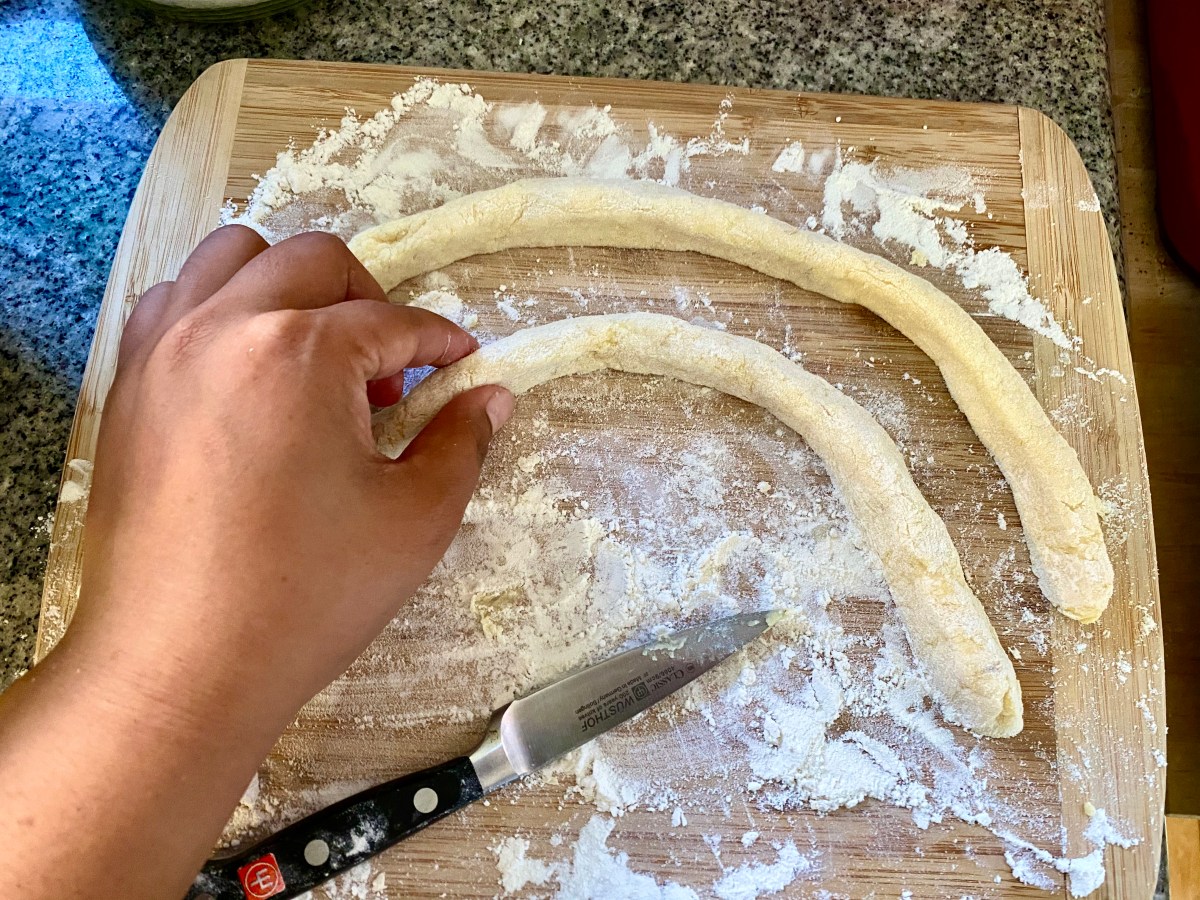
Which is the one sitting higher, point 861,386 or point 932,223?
point 932,223

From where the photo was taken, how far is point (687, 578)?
1448mm

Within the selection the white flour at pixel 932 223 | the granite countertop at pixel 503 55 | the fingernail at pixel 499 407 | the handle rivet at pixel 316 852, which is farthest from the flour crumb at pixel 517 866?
the granite countertop at pixel 503 55

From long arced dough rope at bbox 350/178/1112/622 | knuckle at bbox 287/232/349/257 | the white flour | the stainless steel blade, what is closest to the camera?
knuckle at bbox 287/232/349/257

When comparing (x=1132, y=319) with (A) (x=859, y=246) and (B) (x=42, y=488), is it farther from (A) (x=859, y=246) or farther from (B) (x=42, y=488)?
(B) (x=42, y=488)

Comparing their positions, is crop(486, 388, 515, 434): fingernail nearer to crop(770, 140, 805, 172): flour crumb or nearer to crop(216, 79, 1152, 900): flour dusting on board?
crop(216, 79, 1152, 900): flour dusting on board

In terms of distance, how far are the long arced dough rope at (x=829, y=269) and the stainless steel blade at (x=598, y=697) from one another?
515 mm

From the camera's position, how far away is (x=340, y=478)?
1.05 m

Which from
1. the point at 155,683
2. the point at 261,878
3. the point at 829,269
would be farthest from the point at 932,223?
the point at 261,878

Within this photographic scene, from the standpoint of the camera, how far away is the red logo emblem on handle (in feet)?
4.04

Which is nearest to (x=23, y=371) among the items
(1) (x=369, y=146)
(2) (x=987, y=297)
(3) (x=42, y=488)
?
(3) (x=42, y=488)

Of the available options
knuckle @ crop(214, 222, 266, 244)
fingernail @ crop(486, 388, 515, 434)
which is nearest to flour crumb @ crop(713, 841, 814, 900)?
fingernail @ crop(486, 388, 515, 434)

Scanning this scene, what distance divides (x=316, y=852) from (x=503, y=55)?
1.52m

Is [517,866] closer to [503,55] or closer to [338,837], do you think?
[338,837]

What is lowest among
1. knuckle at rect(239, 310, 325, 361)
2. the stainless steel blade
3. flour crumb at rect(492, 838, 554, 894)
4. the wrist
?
flour crumb at rect(492, 838, 554, 894)
